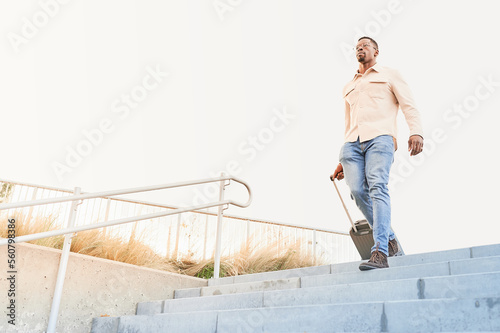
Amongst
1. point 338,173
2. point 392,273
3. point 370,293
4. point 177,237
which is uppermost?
point 338,173

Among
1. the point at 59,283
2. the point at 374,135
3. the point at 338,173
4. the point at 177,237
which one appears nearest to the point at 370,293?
the point at 374,135

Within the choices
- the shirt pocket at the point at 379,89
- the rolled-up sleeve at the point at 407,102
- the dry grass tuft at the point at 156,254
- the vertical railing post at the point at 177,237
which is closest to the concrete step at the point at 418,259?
the rolled-up sleeve at the point at 407,102

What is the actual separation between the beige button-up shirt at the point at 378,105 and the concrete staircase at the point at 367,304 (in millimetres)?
859

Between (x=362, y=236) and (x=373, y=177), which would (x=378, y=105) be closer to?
(x=373, y=177)

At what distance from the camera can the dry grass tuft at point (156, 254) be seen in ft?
13.2

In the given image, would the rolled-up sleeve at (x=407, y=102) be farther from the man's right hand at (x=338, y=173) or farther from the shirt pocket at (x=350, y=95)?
the man's right hand at (x=338, y=173)

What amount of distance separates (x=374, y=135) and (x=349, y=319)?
1.37m

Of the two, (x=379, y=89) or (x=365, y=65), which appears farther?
(x=365, y=65)

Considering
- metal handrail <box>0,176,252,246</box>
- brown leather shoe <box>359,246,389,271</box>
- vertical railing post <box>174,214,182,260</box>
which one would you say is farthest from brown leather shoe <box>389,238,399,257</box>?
vertical railing post <box>174,214,182,260</box>

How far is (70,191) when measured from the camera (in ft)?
20.7

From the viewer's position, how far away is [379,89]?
3113 millimetres

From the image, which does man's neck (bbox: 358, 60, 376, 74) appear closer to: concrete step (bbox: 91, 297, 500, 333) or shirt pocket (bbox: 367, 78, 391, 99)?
shirt pocket (bbox: 367, 78, 391, 99)

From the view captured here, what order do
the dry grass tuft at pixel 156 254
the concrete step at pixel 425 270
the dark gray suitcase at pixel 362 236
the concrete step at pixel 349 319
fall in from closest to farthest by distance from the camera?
the concrete step at pixel 349 319, the concrete step at pixel 425 270, the dark gray suitcase at pixel 362 236, the dry grass tuft at pixel 156 254

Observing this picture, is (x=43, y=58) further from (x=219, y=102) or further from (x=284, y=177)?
(x=284, y=177)
